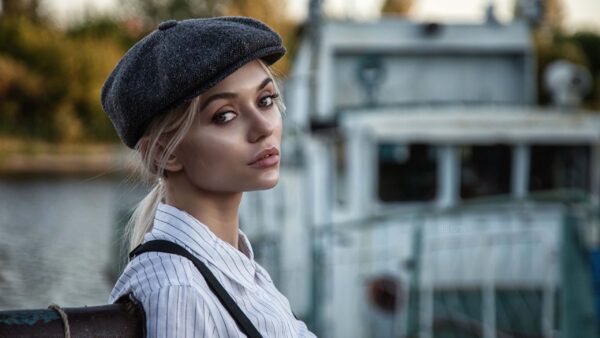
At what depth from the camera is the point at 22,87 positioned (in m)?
40.3

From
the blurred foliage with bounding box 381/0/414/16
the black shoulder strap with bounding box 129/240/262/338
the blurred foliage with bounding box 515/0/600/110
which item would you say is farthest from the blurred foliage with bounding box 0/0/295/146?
the black shoulder strap with bounding box 129/240/262/338

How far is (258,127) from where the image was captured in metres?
1.66

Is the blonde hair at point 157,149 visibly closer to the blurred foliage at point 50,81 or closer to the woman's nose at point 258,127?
the woman's nose at point 258,127

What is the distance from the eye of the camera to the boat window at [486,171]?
9.12 meters

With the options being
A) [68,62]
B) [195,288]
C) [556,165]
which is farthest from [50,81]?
[195,288]

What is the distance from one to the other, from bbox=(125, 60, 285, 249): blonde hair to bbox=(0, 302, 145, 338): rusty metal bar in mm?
293

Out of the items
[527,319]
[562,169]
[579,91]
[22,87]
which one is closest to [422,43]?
[579,91]

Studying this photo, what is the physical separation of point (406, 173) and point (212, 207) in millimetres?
7590

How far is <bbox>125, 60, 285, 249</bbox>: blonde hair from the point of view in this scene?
161cm

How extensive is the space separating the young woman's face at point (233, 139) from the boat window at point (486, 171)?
298 inches

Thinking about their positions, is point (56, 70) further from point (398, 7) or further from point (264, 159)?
point (264, 159)

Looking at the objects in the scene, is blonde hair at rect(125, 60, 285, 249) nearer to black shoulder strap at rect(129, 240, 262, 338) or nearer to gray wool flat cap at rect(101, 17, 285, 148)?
gray wool flat cap at rect(101, 17, 285, 148)

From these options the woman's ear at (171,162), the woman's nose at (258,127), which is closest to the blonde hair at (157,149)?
the woman's ear at (171,162)

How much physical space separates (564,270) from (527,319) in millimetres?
2968
